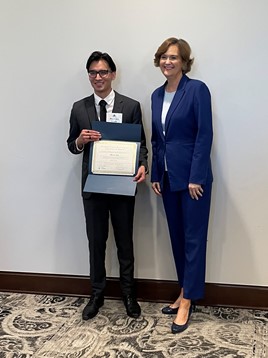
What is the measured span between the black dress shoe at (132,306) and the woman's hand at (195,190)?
80 centimetres

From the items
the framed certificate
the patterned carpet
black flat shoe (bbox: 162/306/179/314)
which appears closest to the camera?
the patterned carpet

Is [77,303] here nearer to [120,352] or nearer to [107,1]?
[120,352]

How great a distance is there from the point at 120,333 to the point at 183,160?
41.9 inches

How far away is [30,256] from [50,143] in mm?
828

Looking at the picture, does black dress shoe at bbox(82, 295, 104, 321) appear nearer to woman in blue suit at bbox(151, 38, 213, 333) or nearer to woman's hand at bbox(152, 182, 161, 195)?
woman in blue suit at bbox(151, 38, 213, 333)

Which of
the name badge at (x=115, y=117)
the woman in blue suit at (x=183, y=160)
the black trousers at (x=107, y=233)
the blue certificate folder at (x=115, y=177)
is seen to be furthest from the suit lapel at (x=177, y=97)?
the black trousers at (x=107, y=233)

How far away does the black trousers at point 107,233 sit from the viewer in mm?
2641

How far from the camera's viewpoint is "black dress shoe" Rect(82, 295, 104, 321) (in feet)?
8.80

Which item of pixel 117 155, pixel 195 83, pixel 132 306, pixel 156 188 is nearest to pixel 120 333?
pixel 132 306

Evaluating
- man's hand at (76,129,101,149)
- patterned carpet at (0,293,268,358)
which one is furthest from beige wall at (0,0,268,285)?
man's hand at (76,129,101,149)

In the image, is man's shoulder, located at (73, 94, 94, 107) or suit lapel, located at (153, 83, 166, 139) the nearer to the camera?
suit lapel, located at (153, 83, 166, 139)

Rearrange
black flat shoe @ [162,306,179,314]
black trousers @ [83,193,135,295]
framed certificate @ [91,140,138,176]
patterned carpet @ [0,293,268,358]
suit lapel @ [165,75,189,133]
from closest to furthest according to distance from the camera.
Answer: patterned carpet @ [0,293,268,358] → suit lapel @ [165,75,189,133] → framed certificate @ [91,140,138,176] → black trousers @ [83,193,135,295] → black flat shoe @ [162,306,179,314]

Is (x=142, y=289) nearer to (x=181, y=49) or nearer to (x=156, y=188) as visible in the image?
(x=156, y=188)

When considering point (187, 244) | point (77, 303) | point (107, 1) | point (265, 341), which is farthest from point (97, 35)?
point (265, 341)
